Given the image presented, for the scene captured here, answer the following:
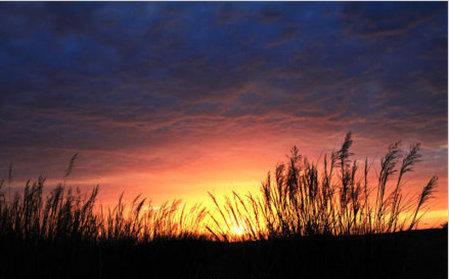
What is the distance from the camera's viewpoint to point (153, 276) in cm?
511

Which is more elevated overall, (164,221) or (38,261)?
(164,221)

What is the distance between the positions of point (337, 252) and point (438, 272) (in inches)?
77.0

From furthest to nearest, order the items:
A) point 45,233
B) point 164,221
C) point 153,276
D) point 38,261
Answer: point 164,221
point 153,276
point 45,233
point 38,261

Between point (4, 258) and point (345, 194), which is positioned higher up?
point (345, 194)

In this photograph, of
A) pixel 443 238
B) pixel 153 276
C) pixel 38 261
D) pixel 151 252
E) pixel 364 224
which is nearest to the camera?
pixel 38 261

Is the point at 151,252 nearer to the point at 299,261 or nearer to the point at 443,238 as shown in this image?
the point at 299,261

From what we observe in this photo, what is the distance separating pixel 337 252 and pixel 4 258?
2755mm

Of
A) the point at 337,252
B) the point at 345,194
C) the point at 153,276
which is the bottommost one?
the point at 153,276

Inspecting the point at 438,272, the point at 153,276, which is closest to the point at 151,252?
the point at 153,276

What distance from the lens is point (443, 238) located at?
789cm

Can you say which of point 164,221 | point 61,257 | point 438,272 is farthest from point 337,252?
point 164,221

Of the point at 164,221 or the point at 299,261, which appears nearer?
the point at 299,261

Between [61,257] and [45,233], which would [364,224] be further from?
[45,233]

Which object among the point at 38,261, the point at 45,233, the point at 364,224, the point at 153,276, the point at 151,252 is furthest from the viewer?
the point at 151,252
